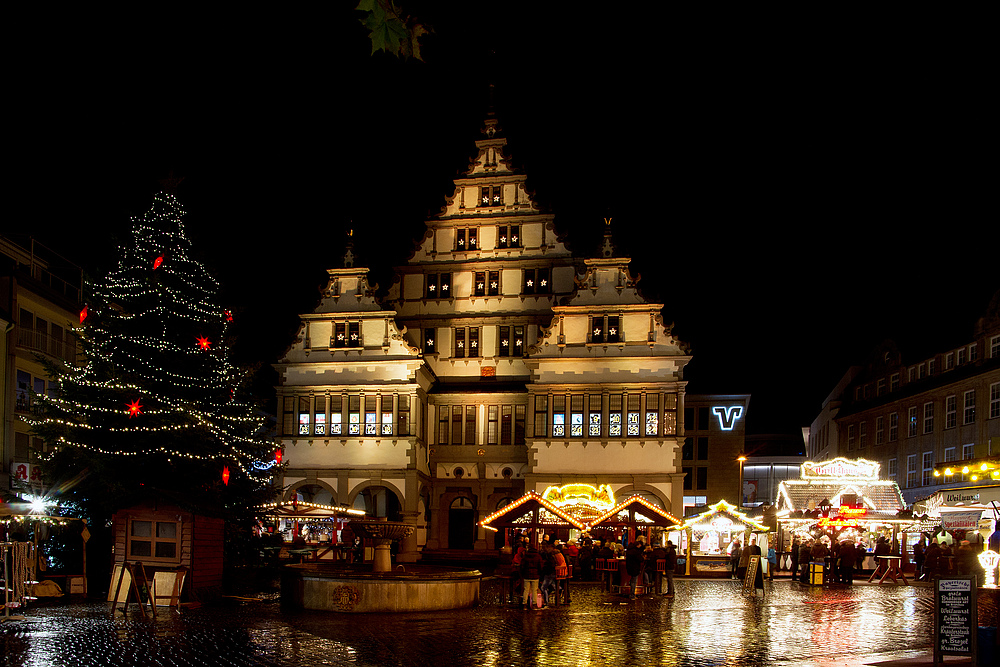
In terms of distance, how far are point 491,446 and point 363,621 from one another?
92.7 feet

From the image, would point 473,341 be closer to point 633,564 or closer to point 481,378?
point 481,378

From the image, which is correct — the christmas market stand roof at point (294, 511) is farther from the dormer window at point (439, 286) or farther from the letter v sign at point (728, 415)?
the letter v sign at point (728, 415)

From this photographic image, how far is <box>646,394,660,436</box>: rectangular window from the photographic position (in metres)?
43.0

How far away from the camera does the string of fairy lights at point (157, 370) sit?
2350 cm

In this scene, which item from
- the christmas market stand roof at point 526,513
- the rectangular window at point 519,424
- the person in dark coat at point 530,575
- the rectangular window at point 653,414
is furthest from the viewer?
the rectangular window at point 519,424

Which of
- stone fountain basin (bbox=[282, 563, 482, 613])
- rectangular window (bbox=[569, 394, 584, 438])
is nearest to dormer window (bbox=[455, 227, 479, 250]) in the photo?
rectangular window (bbox=[569, 394, 584, 438])

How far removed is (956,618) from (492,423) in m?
34.6

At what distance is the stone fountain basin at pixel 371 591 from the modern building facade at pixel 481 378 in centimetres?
2298

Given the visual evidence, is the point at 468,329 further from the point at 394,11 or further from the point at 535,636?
the point at 394,11

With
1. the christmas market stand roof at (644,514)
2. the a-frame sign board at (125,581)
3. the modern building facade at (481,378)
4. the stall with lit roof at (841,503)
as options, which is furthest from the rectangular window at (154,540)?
the stall with lit roof at (841,503)

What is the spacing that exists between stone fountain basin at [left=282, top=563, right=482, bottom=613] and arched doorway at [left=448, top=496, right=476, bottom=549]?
2624 cm

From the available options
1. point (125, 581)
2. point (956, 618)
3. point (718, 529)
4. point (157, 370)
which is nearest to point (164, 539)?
point (125, 581)

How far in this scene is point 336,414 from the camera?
150ft

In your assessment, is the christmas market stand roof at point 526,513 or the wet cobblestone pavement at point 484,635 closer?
the wet cobblestone pavement at point 484,635
